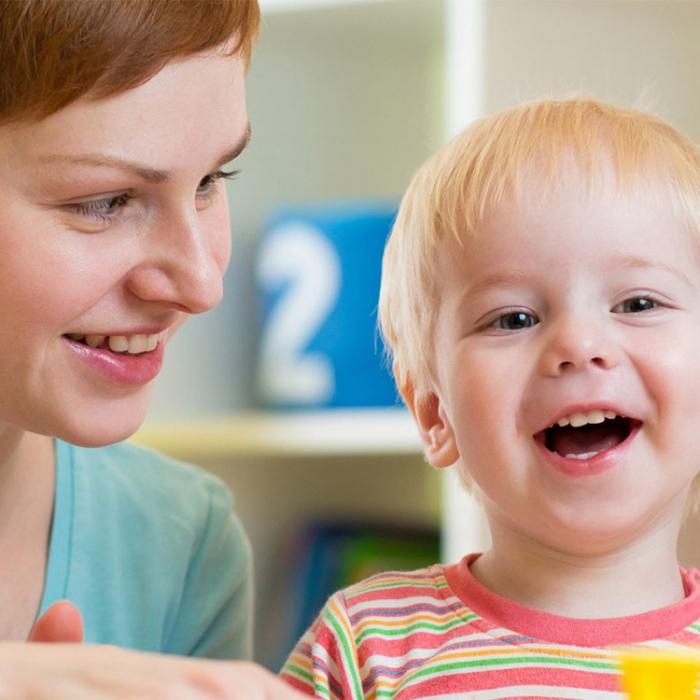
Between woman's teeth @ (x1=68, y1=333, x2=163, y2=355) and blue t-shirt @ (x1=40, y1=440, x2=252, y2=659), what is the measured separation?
11.0 inches

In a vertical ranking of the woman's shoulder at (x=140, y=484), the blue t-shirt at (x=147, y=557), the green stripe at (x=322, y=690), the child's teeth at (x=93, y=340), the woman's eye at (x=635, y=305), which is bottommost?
the green stripe at (x=322, y=690)

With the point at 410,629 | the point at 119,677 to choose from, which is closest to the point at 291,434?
the point at 410,629

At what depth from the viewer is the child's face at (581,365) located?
917 mm

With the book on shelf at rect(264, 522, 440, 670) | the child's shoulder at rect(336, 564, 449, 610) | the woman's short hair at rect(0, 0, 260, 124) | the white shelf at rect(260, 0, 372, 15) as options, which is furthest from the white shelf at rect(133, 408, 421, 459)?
the woman's short hair at rect(0, 0, 260, 124)

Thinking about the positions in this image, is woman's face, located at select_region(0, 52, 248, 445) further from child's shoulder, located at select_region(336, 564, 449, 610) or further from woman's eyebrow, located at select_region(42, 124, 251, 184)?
child's shoulder, located at select_region(336, 564, 449, 610)

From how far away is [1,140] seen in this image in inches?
35.3

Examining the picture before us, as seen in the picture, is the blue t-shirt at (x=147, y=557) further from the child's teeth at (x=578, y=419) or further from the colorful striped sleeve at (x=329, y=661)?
the child's teeth at (x=578, y=419)

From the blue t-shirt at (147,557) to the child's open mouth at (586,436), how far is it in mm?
458

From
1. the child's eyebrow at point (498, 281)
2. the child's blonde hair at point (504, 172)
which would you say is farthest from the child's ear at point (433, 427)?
the child's eyebrow at point (498, 281)

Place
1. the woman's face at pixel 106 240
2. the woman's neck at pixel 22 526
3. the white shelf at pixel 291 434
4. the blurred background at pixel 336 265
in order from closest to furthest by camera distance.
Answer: the woman's face at pixel 106 240
the woman's neck at pixel 22 526
the blurred background at pixel 336 265
the white shelf at pixel 291 434

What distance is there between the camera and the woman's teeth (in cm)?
99

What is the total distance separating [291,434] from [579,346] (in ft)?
4.63

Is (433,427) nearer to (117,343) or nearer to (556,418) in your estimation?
(556,418)

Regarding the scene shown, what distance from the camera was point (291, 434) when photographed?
228 cm
